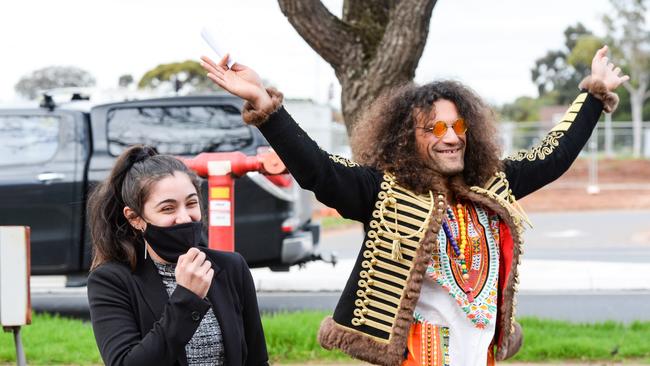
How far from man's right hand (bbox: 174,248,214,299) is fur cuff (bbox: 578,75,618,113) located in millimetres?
1878

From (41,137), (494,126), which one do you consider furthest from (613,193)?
(494,126)

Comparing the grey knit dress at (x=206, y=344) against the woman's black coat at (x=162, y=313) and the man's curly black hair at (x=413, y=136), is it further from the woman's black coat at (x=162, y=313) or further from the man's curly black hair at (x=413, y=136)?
the man's curly black hair at (x=413, y=136)

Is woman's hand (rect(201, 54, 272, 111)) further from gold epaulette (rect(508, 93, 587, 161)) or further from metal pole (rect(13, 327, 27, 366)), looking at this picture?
metal pole (rect(13, 327, 27, 366))

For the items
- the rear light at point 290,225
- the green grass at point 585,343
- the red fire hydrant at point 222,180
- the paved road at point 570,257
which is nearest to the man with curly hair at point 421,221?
the red fire hydrant at point 222,180

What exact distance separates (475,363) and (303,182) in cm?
85

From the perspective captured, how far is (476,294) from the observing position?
10.3ft

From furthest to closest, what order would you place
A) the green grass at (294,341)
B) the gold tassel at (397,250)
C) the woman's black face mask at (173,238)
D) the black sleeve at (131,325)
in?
the green grass at (294,341)
the gold tassel at (397,250)
the woman's black face mask at (173,238)
the black sleeve at (131,325)

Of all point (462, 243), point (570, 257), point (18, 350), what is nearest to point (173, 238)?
point (462, 243)

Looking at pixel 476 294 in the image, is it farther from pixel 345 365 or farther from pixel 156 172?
pixel 345 365

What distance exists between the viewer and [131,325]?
2.59 meters

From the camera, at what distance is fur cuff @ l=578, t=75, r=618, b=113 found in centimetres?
364

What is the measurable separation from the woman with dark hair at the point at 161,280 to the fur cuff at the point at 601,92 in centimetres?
165

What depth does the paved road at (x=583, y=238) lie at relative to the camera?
12506 mm

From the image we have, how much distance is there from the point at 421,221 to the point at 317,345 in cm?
321
